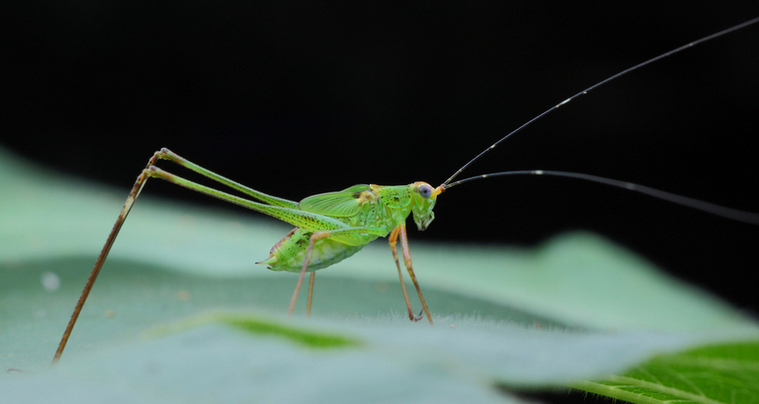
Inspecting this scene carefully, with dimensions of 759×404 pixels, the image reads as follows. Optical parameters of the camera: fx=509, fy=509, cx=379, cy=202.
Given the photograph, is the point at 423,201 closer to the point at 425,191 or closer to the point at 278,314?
the point at 425,191

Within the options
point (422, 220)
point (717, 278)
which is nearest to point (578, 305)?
point (422, 220)

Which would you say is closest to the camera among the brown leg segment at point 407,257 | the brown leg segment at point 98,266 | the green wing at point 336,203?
the brown leg segment at point 98,266

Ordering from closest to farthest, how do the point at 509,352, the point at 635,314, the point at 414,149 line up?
the point at 509,352
the point at 635,314
the point at 414,149

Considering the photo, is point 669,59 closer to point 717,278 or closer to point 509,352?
point 717,278

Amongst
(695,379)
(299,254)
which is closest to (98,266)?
(299,254)

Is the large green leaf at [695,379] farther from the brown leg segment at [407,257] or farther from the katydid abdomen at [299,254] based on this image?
the katydid abdomen at [299,254]

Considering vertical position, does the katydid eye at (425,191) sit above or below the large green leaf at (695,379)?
above

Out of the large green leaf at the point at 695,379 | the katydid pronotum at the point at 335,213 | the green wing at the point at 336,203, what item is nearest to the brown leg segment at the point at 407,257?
the katydid pronotum at the point at 335,213

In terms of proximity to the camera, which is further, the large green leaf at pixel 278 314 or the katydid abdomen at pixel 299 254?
the katydid abdomen at pixel 299 254
